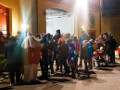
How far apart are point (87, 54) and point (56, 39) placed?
1696mm

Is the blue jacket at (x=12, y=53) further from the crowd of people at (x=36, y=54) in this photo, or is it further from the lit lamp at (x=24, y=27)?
the lit lamp at (x=24, y=27)

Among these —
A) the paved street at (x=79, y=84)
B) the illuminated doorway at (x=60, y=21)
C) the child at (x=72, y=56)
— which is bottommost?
the paved street at (x=79, y=84)

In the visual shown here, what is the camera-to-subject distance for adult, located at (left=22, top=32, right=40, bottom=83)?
24.3 ft

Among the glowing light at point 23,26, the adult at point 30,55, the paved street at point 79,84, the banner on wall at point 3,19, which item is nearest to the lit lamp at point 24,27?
the glowing light at point 23,26

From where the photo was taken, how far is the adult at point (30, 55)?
7.39 metres

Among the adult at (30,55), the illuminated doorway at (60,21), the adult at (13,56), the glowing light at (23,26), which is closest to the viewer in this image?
the adult at (13,56)

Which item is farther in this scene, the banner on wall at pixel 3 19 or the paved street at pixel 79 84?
the banner on wall at pixel 3 19

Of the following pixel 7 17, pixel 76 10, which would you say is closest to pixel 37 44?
pixel 7 17

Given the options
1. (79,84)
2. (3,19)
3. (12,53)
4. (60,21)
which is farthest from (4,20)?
(60,21)

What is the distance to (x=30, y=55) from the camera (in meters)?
7.46

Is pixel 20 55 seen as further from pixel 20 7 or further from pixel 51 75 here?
pixel 20 7

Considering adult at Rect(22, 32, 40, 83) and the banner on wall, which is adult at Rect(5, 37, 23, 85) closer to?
adult at Rect(22, 32, 40, 83)

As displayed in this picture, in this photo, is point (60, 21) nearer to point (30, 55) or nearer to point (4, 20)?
point (4, 20)

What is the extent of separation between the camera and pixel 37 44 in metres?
7.55
